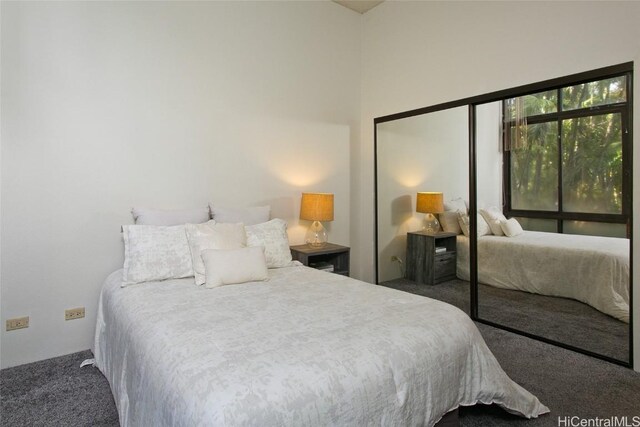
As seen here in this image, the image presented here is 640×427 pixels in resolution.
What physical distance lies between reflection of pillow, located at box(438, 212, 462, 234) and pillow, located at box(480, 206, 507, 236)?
0.25 meters

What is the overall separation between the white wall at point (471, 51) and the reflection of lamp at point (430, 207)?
2.61 ft

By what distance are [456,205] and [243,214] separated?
1.90m

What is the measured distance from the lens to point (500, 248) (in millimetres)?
3160

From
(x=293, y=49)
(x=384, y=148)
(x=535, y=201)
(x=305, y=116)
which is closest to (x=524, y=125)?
(x=535, y=201)

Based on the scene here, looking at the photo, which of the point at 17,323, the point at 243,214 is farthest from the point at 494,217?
the point at 17,323

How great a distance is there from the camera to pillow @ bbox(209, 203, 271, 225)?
300 cm

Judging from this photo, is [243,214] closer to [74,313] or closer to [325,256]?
[325,256]

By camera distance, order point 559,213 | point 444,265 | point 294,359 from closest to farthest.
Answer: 1. point 294,359
2. point 559,213
3. point 444,265

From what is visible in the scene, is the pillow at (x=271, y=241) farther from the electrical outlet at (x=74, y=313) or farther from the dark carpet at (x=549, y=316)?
the dark carpet at (x=549, y=316)

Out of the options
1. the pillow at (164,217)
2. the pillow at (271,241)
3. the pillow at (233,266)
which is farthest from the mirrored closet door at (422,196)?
the pillow at (164,217)

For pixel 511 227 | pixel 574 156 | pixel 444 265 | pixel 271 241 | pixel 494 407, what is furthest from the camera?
pixel 444 265

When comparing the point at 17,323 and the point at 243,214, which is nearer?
the point at 17,323

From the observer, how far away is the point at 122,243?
2830 mm

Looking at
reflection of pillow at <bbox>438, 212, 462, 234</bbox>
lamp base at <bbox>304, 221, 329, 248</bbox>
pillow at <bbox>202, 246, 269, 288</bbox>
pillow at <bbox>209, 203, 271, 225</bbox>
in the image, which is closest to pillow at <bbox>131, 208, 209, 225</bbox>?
pillow at <bbox>209, 203, 271, 225</bbox>
